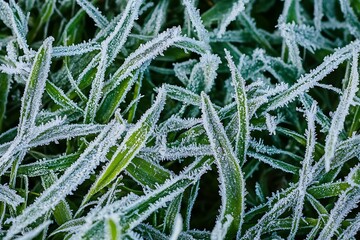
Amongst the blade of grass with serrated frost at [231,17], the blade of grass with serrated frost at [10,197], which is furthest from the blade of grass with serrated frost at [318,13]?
the blade of grass with serrated frost at [10,197]

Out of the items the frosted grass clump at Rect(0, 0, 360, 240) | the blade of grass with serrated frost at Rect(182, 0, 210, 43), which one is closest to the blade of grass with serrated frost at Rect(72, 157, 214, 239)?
the frosted grass clump at Rect(0, 0, 360, 240)

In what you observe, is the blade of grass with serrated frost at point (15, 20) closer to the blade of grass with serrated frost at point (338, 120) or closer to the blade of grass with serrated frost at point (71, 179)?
the blade of grass with serrated frost at point (71, 179)

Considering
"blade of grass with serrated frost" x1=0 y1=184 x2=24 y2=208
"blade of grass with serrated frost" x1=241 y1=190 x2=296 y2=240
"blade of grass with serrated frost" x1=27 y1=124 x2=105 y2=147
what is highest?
"blade of grass with serrated frost" x1=27 y1=124 x2=105 y2=147

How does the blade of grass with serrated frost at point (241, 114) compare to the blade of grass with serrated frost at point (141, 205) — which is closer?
the blade of grass with serrated frost at point (141, 205)

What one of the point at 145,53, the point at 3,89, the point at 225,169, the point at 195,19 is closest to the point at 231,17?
the point at 195,19

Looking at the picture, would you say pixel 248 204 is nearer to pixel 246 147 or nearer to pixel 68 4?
pixel 246 147

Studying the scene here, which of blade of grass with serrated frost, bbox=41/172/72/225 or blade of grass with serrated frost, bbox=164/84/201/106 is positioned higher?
blade of grass with serrated frost, bbox=164/84/201/106

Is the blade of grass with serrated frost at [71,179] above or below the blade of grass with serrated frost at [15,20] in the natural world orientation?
below

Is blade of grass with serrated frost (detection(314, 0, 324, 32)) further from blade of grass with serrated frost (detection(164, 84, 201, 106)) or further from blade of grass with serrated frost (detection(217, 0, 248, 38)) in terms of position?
blade of grass with serrated frost (detection(164, 84, 201, 106))
